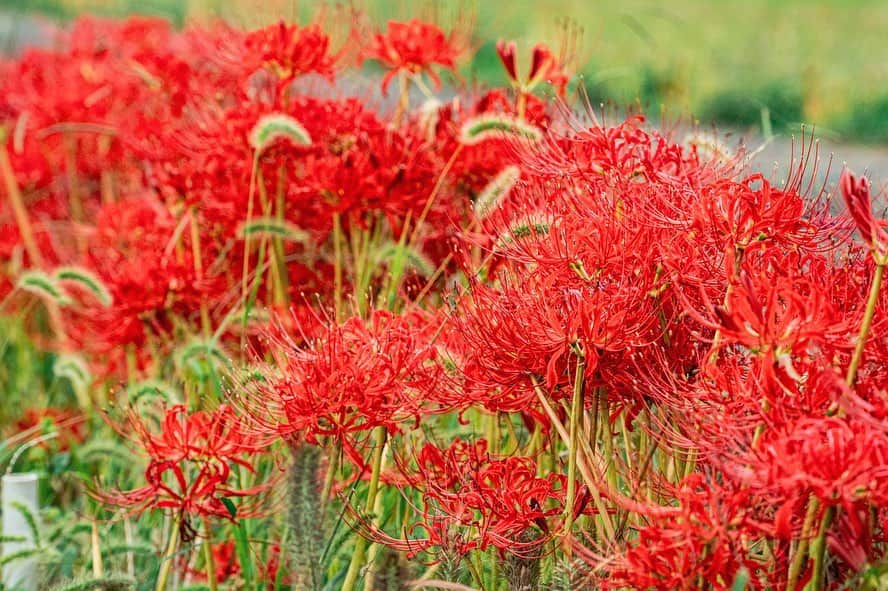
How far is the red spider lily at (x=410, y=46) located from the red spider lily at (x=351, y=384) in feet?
3.87

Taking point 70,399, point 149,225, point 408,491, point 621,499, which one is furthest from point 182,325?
point 621,499

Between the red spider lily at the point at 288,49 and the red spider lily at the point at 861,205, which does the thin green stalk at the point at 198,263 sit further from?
the red spider lily at the point at 861,205

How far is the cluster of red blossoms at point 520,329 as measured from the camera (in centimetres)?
162

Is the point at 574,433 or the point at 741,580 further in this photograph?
the point at 574,433

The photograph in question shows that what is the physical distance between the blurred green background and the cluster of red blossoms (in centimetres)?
299

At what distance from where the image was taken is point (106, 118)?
4.77 m

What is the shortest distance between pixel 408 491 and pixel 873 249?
1.56 metres

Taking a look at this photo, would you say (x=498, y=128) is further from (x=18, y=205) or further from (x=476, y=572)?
(x=18, y=205)

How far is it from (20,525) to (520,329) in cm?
172

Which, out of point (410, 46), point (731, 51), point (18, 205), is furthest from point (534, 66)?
point (731, 51)

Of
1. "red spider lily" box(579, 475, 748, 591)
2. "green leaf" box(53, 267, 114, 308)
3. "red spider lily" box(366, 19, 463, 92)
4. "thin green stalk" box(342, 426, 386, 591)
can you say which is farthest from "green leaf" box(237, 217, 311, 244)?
"red spider lily" box(579, 475, 748, 591)

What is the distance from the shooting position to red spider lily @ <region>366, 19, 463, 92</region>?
3.24 m

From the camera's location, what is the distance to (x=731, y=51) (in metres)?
11.1

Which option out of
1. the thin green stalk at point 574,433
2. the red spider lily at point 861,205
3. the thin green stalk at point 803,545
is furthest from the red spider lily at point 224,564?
the red spider lily at point 861,205
